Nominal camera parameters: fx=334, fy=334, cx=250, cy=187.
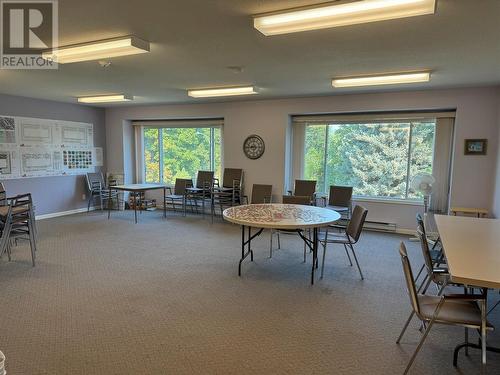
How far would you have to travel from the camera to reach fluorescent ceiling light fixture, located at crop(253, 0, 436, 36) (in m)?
2.12

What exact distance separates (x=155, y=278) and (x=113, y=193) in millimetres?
4978

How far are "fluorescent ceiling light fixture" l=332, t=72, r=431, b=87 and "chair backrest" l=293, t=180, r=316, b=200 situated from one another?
2.01 metres

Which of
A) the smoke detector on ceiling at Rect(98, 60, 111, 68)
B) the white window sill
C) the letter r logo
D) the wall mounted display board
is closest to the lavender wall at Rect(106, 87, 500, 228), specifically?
the white window sill

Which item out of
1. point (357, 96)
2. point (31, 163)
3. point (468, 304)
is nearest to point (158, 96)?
point (31, 163)

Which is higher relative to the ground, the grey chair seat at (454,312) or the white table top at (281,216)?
the white table top at (281,216)

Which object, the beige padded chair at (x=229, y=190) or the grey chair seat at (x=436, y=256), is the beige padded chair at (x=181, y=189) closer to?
the beige padded chair at (x=229, y=190)

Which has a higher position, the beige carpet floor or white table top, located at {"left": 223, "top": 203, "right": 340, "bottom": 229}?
white table top, located at {"left": 223, "top": 203, "right": 340, "bottom": 229}

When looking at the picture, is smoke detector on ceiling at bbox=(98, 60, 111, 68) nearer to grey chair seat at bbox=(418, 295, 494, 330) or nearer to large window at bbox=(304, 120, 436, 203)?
grey chair seat at bbox=(418, 295, 494, 330)

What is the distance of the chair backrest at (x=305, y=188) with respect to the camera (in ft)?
20.1

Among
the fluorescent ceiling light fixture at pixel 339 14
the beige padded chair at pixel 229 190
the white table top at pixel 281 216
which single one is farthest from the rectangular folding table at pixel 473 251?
the beige padded chair at pixel 229 190

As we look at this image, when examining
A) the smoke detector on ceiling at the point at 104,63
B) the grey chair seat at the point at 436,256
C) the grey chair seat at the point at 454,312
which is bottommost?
the grey chair seat at the point at 454,312

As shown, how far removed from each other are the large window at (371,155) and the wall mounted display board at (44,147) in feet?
16.5

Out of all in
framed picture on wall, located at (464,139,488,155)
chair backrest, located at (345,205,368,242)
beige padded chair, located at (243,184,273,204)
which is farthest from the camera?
beige padded chair, located at (243,184,273,204)

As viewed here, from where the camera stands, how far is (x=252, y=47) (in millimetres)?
3219
